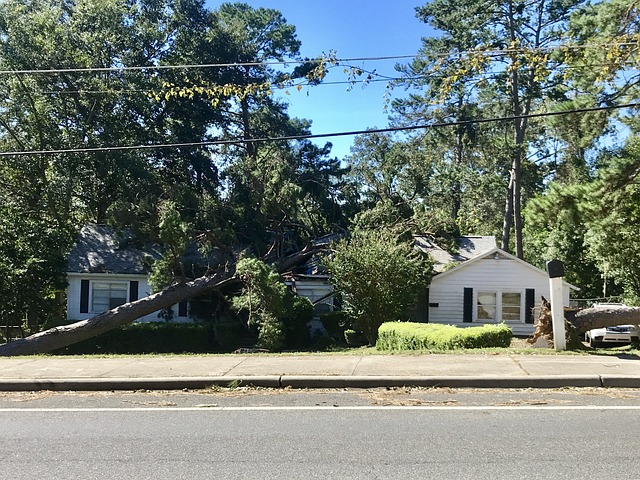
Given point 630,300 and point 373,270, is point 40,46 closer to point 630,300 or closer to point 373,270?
point 373,270

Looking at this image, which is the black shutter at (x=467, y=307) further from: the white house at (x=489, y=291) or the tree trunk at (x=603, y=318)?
the tree trunk at (x=603, y=318)

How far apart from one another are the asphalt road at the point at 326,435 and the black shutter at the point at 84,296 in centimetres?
1756

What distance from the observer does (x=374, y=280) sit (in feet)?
63.7

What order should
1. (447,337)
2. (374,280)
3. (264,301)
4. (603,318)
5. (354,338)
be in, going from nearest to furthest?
(603,318) → (447,337) → (264,301) → (374,280) → (354,338)

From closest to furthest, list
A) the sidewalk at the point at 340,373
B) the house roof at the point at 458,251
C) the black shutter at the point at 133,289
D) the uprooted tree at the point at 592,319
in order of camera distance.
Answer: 1. the sidewalk at the point at 340,373
2. the uprooted tree at the point at 592,319
3. the black shutter at the point at 133,289
4. the house roof at the point at 458,251

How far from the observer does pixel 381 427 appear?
6.27 m

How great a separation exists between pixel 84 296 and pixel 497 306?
58.1ft

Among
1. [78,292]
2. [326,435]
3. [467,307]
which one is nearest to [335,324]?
[467,307]

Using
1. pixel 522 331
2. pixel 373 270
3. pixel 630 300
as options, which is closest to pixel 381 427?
pixel 373 270

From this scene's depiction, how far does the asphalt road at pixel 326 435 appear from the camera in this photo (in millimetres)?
4938

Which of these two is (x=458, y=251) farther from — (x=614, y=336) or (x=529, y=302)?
(x=614, y=336)

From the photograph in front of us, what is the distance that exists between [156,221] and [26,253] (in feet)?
20.6

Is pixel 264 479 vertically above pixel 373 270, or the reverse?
pixel 373 270

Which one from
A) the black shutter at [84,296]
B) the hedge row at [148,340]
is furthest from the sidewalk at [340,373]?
the black shutter at [84,296]
